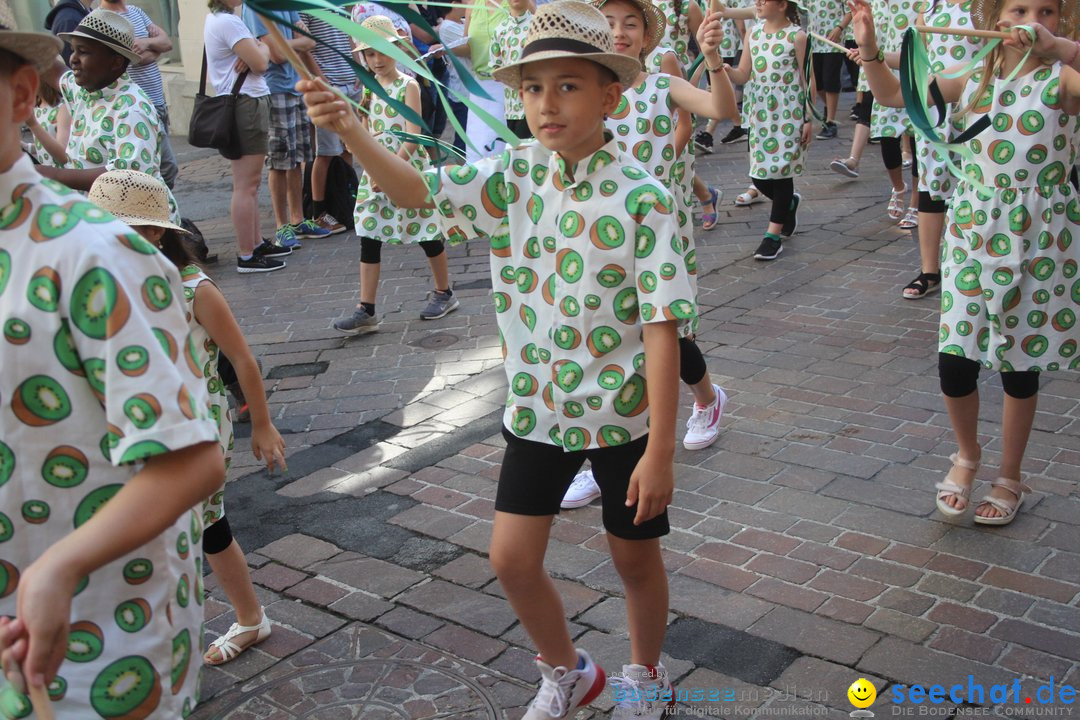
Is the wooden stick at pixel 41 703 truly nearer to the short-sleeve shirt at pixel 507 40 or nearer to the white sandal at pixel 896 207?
the short-sleeve shirt at pixel 507 40

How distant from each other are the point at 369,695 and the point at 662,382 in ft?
4.70

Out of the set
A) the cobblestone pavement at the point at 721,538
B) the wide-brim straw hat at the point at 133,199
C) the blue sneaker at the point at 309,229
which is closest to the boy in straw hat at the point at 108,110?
the cobblestone pavement at the point at 721,538

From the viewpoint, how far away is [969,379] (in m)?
4.13

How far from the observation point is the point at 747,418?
532cm

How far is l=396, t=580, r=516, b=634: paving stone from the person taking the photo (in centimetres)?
380

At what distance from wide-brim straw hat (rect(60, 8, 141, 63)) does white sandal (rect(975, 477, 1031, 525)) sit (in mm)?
4378

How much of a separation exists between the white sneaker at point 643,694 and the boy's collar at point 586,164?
1.36 metres

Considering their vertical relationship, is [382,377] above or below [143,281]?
below

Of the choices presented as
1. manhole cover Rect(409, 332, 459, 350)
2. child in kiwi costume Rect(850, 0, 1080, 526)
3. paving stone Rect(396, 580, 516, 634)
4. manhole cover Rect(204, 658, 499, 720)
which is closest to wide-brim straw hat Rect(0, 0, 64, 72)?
manhole cover Rect(204, 658, 499, 720)

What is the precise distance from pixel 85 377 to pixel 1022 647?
111 inches

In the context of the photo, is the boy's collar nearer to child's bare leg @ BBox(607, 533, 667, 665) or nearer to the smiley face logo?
child's bare leg @ BBox(607, 533, 667, 665)

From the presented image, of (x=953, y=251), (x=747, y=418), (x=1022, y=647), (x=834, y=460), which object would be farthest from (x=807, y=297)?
(x=1022, y=647)

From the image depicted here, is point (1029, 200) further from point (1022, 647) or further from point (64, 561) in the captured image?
point (64, 561)

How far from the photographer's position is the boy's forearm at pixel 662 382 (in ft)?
8.95
